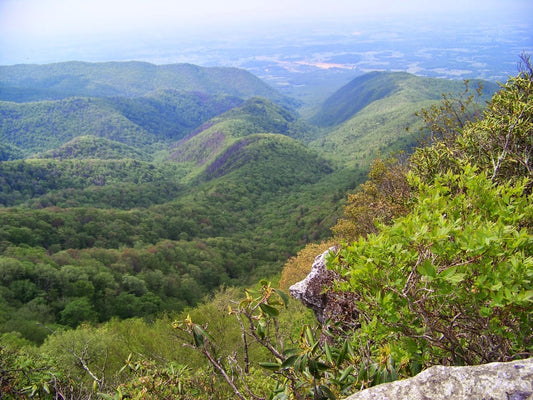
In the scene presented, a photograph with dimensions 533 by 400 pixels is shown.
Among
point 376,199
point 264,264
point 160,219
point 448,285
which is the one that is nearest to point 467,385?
point 448,285

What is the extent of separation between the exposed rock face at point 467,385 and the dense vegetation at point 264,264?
69 cm

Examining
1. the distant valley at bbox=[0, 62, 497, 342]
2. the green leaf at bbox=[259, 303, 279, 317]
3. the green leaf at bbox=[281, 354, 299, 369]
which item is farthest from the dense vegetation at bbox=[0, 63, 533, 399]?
the distant valley at bbox=[0, 62, 497, 342]

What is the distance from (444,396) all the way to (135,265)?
2642 inches

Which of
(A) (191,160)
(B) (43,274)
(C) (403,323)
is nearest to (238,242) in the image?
(B) (43,274)

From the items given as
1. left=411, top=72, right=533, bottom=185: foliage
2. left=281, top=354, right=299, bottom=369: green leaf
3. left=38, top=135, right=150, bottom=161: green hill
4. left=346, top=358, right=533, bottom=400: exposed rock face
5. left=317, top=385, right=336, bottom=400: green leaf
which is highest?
left=411, top=72, right=533, bottom=185: foliage

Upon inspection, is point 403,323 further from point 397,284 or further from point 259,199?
point 259,199

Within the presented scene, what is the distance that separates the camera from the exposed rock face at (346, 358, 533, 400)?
299 centimetres

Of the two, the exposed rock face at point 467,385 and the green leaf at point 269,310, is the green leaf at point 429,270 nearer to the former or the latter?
the exposed rock face at point 467,385

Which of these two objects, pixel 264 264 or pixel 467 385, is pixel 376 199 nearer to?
pixel 467 385

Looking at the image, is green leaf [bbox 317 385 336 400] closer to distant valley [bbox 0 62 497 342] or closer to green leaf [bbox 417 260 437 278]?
green leaf [bbox 417 260 437 278]

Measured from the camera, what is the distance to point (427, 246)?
163 inches

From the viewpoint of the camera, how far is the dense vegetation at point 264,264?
422 centimetres

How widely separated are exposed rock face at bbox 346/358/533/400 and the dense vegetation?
2.27 ft

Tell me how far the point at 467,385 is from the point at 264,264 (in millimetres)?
76158
